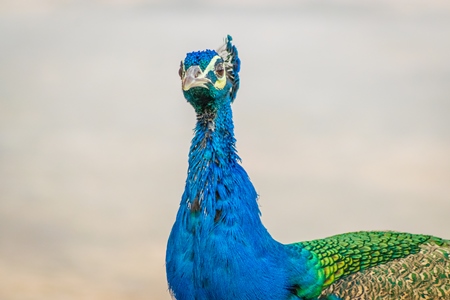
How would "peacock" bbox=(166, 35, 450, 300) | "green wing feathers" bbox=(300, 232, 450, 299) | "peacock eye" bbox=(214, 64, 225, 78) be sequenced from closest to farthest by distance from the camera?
"peacock" bbox=(166, 35, 450, 300) → "peacock eye" bbox=(214, 64, 225, 78) → "green wing feathers" bbox=(300, 232, 450, 299)

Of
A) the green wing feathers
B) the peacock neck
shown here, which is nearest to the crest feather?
the peacock neck

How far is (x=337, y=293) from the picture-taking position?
28.0ft

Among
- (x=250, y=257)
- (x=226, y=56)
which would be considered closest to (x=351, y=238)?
(x=250, y=257)

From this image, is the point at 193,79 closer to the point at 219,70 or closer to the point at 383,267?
the point at 219,70

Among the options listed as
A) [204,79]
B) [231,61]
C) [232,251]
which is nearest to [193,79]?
[204,79]

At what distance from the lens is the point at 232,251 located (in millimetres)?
8180

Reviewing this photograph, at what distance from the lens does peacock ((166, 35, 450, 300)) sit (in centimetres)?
820

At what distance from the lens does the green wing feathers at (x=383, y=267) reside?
8.65 meters

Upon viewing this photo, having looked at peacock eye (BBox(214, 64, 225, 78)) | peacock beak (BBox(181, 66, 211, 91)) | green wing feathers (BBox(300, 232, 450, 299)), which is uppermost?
peacock eye (BBox(214, 64, 225, 78))

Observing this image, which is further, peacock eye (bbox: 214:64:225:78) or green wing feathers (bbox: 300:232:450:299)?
green wing feathers (bbox: 300:232:450:299)

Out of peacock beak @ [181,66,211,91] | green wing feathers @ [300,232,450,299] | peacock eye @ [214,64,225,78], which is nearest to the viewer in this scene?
peacock beak @ [181,66,211,91]

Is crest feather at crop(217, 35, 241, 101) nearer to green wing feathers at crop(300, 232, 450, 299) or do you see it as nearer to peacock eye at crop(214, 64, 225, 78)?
peacock eye at crop(214, 64, 225, 78)

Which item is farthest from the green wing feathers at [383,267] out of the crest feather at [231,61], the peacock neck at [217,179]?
the crest feather at [231,61]

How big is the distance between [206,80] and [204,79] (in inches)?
1.0
